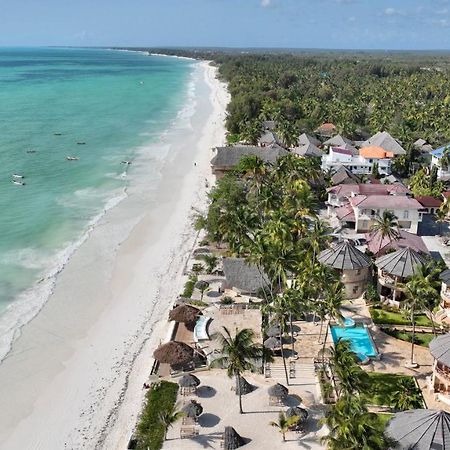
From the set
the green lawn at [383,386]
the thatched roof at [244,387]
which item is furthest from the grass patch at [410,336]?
the thatched roof at [244,387]

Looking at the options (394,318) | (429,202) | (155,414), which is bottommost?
(155,414)

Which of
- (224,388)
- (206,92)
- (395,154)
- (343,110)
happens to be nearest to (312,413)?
(224,388)

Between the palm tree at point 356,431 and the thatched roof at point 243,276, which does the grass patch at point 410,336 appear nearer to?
the thatched roof at point 243,276

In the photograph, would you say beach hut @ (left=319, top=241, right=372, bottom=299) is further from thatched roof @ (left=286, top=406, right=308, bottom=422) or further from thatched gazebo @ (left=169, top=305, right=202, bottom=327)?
thatched roof @ (left=286, top=406, right=308, bottom=422)

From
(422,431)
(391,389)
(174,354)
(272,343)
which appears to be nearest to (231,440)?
(174,354)

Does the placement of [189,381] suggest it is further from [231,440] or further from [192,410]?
[231,440]
